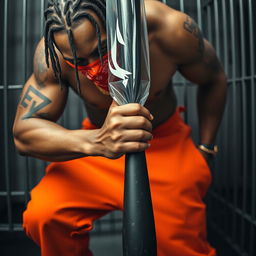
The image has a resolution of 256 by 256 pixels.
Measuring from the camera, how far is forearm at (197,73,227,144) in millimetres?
1020

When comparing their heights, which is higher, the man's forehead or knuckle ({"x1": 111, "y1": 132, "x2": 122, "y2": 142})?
the man's forehead

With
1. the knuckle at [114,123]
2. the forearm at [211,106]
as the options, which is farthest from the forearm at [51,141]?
the forearm at [211,106]

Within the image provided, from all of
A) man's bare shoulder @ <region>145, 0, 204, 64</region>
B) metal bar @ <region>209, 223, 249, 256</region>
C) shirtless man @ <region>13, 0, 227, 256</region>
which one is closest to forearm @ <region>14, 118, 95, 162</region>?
shirtless man @ <region>13, 0, 227, 256</region>

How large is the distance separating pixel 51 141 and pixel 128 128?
0.27m

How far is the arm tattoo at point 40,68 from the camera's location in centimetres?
81

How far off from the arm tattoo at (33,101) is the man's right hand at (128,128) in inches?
12.3

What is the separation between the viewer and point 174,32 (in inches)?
32.5

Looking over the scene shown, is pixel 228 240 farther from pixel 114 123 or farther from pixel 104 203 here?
pixel 114 123

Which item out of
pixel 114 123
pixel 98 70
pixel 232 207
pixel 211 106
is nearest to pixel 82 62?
pixel 98 70

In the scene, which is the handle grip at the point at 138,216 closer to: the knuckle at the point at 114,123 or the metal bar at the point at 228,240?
the knuckle at the point at 114,123

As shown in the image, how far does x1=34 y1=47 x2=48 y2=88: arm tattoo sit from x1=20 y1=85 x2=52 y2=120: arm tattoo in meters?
0.03

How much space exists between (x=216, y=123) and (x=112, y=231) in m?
0.80

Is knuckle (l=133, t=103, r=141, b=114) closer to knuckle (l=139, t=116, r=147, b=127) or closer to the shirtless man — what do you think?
knuckle (l=139, t=116, r=147, b=127)

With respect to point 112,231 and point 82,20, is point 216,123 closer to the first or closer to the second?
point 82,20
